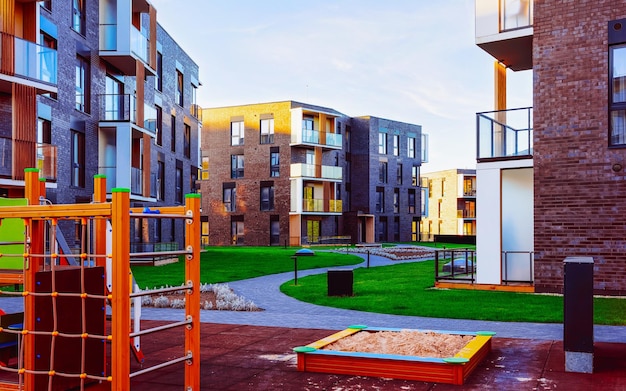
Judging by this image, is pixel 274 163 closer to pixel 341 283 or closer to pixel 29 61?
pixel 29 61

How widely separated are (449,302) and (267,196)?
4618 cm

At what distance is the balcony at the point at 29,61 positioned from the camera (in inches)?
807

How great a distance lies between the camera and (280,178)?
59.7 meters

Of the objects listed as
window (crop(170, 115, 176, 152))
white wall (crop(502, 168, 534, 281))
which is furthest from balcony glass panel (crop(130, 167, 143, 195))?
white wall (crop(502, 168, 534, 281))

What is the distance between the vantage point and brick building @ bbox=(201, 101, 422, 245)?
59.2 meters

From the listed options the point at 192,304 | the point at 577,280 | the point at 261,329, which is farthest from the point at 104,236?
the point at 577,280

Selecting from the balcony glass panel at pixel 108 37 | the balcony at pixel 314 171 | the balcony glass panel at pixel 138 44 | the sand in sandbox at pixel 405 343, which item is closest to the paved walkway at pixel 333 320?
the sand in sandbox at pixel 405 343

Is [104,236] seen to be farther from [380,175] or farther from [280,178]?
[380,175]

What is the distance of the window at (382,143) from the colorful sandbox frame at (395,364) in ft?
201

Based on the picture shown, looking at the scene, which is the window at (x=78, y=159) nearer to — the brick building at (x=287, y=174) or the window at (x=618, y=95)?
the window at (x=618, y=95)

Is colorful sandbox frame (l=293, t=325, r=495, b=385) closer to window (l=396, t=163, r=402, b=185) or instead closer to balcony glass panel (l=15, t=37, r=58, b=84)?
balcony glass panel (l=15, t=37, r=58, b=84)

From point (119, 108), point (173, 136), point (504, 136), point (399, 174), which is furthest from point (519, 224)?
point (399, 174)

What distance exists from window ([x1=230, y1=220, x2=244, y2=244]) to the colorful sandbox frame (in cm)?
5343

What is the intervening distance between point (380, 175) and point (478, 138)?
51.7 m
